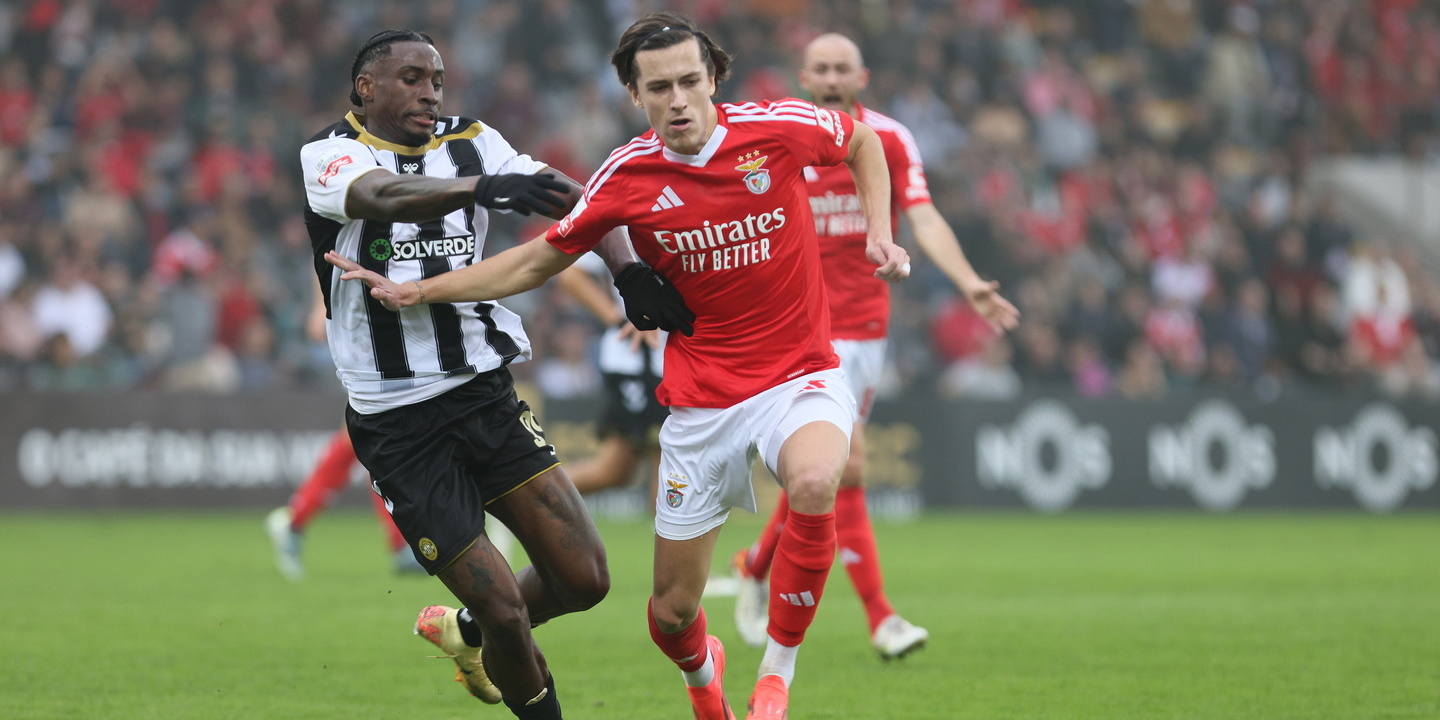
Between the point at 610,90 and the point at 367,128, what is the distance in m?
14.6

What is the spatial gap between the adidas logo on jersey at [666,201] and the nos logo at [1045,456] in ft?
38.9

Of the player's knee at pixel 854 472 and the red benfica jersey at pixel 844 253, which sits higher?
the red benfica jersey at pixel 844 253

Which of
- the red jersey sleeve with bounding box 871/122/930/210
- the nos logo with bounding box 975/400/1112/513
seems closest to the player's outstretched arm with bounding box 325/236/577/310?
the red jersey sleeve with bounding box 871/122/930/210

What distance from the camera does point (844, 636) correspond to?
8148 millimetres

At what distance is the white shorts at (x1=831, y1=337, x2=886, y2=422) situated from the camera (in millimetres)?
7684

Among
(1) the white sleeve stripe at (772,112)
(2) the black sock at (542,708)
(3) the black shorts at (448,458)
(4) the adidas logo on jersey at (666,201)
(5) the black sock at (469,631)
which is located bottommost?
(2) the black sock at (542,708)

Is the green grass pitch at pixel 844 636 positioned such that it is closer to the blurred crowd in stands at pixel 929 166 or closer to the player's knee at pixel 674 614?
the player's knee at pixel 674 614

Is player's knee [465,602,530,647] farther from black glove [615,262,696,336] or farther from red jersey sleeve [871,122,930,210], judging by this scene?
red jersey sleeve [871,122,930,210]

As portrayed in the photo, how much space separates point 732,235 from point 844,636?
3.46 metres

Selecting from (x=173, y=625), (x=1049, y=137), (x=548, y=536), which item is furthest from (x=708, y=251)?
(x=1049, y=137)

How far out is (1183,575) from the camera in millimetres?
11047

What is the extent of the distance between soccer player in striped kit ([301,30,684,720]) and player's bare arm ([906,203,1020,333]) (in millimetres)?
1527

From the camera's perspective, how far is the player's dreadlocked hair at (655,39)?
518 cm

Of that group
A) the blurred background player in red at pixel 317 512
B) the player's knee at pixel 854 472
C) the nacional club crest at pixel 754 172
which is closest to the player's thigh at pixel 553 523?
the nacional club crest at pixel 754 172
